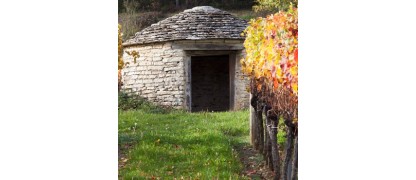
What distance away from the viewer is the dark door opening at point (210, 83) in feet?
16.0

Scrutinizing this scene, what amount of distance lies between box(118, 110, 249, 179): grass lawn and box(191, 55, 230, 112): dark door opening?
0.35 feet

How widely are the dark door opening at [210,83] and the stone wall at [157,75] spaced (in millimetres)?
133

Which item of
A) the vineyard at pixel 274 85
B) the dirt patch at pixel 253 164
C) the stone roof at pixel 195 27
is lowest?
the dirt patch at pixel 253 164

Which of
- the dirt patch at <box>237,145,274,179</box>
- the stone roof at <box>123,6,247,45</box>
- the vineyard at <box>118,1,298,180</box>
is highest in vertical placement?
the stone roof at <box>123,6,247,45</box>

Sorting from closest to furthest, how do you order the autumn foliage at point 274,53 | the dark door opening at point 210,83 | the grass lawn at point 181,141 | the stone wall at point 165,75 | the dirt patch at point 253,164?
the autumn foliage at point 274,53, the dirt patch at point 253,164, the grass lawn at point 181,141, the dark door opening at point 210,83, the stone wall at point 165,75

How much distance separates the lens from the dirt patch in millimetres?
4605

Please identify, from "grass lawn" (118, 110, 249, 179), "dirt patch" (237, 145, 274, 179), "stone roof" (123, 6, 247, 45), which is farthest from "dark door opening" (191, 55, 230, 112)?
"dirt patch" (237, 145, 274, 179)

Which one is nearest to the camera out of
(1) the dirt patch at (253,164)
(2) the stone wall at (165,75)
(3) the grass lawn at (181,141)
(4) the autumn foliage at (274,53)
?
(4) the autumn foliage at (274,53)

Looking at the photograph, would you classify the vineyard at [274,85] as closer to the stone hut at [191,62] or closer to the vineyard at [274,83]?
the vineyard at [274,83]

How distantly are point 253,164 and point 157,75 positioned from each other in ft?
4.35

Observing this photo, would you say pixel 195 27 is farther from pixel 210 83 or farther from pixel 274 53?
pixel 274 53

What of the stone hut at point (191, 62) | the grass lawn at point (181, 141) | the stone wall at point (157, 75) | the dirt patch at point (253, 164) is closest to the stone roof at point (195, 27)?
the stone hut at point (191, 62)

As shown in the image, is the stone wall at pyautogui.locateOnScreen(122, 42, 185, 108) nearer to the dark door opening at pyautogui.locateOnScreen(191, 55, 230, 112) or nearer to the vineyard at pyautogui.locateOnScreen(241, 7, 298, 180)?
the dark door opening at pyautogui.locateOnScreen(191, 55, 230, 112)

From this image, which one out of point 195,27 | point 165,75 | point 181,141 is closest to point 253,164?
point 181,141
